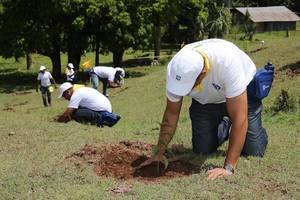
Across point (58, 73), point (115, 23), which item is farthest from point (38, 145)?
point (58, 73)

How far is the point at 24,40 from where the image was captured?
35.3 metres

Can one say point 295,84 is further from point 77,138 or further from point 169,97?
point 169,97

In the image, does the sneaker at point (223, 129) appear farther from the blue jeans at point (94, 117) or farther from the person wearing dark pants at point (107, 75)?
the person wearing dark pants at point (107, 75)

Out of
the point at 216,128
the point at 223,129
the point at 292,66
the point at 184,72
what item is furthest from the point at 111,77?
the point at 184,72

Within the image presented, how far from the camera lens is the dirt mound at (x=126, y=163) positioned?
260 inches

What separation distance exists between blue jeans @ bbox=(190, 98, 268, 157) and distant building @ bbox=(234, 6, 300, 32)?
6711 cm

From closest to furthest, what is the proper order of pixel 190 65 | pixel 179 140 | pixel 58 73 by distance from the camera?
pixel 190 65
pixel 179 140
pixel 58 73

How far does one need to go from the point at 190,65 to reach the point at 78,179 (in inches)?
73.4

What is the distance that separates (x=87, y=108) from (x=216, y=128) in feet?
15.1

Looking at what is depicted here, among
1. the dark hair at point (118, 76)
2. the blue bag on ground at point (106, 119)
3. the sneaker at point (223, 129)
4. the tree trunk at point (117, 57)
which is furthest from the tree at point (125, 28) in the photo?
the sneaker at point (223, 129)

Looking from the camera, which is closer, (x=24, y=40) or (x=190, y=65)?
(x=190, y=65)

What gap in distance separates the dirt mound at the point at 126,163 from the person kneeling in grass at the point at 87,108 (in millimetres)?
3323

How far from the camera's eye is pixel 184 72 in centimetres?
565

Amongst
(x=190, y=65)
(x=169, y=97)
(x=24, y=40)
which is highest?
(x=190, y=65)
